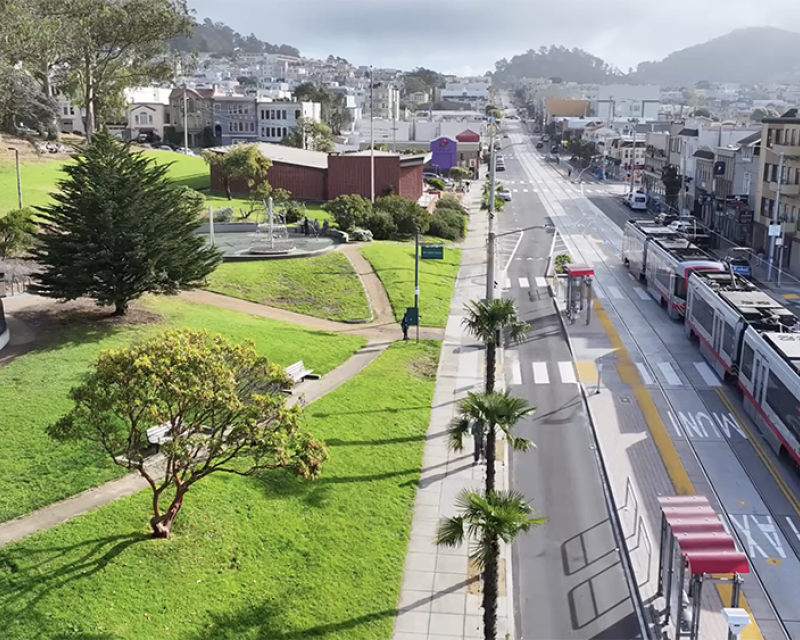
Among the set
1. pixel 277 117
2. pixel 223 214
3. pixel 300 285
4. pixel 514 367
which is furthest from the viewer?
pixel 277 117

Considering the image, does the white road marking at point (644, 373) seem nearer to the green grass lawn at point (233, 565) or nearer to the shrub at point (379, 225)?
the green grass lawn at point (233, 565)

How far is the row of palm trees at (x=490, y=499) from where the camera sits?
16078 millimetres

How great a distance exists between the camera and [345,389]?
108 ft

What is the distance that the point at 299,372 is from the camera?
3241cm

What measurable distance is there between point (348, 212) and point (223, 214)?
33.3 feet

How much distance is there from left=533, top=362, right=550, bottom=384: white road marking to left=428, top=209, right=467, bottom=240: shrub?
34.5 meters

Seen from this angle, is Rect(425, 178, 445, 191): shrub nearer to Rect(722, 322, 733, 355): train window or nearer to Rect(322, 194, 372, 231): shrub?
Rect(322, 194, 372, 231): shrub

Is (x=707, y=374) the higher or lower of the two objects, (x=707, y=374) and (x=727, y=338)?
the lower

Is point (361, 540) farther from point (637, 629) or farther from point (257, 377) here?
point (637, 629)

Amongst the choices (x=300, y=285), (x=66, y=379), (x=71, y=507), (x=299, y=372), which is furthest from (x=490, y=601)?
(x=300, y=285)

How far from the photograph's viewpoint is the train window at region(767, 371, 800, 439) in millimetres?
26438

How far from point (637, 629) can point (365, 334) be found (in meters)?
24.7

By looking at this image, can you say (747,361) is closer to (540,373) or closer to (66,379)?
(540,373)

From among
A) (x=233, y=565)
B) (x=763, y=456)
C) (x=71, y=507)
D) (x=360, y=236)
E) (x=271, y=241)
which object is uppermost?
(x=271, y=241)
